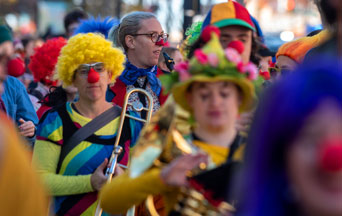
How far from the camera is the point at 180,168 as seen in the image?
2.90 meters

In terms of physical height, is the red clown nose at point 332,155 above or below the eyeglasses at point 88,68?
above

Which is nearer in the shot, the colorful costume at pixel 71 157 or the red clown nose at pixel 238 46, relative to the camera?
the red clown nose at pixel 238 46

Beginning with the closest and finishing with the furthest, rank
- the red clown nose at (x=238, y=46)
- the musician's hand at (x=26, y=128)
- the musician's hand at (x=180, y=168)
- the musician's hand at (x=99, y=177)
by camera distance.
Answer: the musician's hand at (x=180, y=168) → the red clown nose at (x=238, y=46) → the musician's hand at (x=99, y=177) → the musician's hand at (x=26, y=128)

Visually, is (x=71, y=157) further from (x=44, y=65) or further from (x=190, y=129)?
(x=44, y=65)

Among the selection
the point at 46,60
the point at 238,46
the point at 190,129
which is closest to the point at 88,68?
the point at 238,46

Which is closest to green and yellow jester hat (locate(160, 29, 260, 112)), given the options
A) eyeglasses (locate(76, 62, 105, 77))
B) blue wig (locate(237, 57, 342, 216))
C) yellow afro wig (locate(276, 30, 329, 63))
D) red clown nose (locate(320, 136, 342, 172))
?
blue wig (locate(237, 57, 342, 216))

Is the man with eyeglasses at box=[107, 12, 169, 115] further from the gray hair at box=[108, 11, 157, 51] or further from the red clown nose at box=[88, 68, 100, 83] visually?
the red clown nose at box=[88, 68, 100, 83]

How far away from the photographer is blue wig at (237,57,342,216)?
1849 mm

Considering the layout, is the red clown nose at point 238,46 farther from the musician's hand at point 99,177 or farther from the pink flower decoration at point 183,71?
the musician's hand at point 99,177

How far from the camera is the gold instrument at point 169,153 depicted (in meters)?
3.03

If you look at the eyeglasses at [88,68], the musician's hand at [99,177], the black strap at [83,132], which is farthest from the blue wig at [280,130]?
the eyeglasses at [88,68]

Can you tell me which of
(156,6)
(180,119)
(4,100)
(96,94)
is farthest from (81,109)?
(156,6)

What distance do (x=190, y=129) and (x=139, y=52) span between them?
3505 millimetres

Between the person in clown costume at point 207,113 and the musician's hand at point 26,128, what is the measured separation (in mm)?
3363
